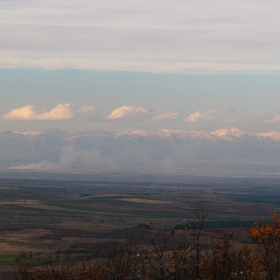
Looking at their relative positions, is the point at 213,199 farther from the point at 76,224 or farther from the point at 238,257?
the point at 238,257

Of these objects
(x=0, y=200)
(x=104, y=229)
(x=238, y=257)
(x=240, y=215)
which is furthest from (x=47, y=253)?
(x=0, y=200)


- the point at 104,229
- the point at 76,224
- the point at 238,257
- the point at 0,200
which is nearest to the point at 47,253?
the point at 104,229

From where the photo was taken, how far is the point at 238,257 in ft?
108

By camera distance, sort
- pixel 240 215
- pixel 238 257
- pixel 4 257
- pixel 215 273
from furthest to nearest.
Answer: pixel 240 215
pixel 4 257
pixel 238 257
pixel 215 273

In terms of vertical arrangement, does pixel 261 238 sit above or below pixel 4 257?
above

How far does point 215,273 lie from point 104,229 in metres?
82.2

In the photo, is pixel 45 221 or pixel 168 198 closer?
pixel 45 221

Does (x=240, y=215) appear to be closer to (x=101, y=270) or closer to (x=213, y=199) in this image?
(x=213, y=199)

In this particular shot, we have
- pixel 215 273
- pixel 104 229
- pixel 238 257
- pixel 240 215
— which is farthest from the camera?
pixel 240 215

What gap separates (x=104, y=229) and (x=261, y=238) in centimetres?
8238

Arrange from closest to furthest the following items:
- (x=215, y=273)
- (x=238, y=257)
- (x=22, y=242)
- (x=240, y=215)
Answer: (x=215, y=273), (x=238, y=257), (x=22, y=242), (x=240, y=215)

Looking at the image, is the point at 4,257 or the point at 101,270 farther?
the point at 4,257

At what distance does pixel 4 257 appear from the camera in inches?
3031

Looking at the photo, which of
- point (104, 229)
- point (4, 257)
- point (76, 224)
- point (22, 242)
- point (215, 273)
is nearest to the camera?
point (215, 273)
